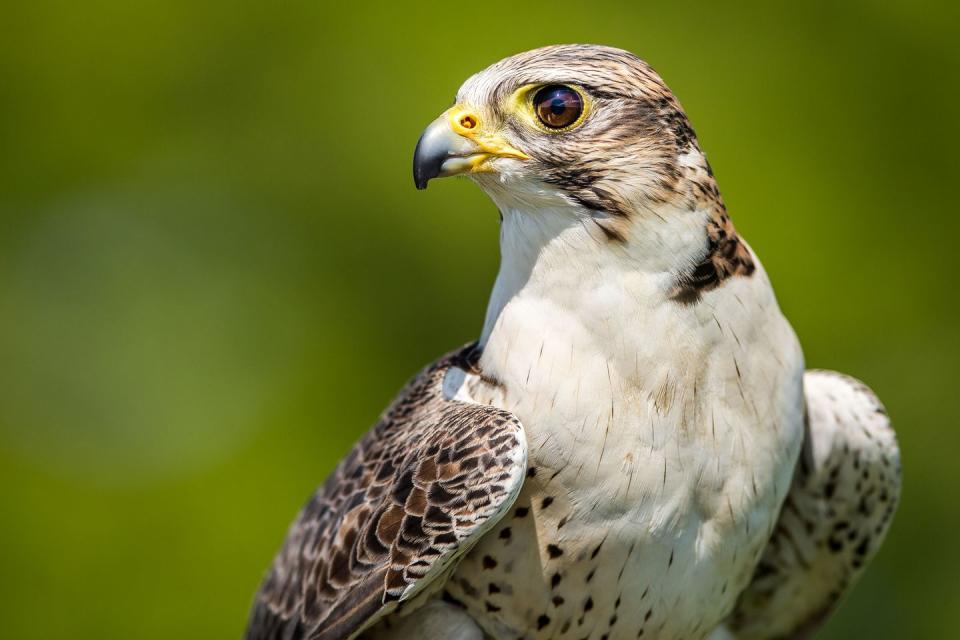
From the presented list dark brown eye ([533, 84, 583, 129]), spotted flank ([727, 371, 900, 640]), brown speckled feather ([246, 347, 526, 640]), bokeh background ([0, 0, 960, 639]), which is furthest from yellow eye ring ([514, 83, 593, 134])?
bokeh background ([0, 0, 960, 639])

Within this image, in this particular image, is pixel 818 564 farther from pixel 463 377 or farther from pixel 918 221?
pixel 918 221

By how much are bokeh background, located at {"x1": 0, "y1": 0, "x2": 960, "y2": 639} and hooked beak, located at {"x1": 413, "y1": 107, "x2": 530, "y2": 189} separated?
4.18m

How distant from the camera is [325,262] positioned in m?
8.02

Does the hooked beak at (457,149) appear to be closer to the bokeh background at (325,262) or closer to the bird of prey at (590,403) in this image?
the bird of prey at (590,403)

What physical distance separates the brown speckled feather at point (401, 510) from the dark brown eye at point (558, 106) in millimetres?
772

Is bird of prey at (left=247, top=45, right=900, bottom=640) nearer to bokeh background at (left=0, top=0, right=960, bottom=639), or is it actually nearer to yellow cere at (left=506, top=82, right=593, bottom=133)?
yellow cere at (left=506, top=82, right=593, bottom=133)

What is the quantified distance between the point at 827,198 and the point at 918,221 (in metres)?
0.85

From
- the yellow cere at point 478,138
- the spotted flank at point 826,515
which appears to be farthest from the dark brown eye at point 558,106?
the spotted flank at point 826,515

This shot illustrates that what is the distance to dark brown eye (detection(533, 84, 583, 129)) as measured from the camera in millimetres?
3016

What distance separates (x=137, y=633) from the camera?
7.06 metres

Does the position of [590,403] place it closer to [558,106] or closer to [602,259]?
[602,259]

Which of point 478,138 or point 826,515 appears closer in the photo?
point 478,138

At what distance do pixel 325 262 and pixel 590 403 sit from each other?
522 cm

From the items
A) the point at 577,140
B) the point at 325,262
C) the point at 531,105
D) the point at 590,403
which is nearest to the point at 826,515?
the point at 590,403
